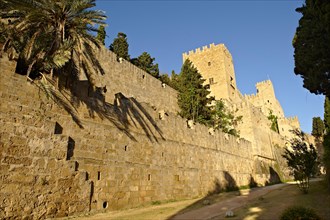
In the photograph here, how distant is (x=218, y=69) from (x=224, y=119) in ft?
63.1

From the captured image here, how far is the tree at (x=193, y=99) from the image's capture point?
89.6 feet

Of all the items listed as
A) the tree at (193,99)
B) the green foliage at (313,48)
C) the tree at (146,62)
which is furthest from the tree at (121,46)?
the green foliage at (313,48)

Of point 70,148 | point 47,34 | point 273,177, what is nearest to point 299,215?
point 70,148

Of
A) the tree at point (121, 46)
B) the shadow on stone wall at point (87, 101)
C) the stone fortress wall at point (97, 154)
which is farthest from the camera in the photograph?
the tree at point (121, 46)

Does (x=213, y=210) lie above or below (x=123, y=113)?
below

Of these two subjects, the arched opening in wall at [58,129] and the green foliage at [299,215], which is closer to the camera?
the green foliage at [299,215]

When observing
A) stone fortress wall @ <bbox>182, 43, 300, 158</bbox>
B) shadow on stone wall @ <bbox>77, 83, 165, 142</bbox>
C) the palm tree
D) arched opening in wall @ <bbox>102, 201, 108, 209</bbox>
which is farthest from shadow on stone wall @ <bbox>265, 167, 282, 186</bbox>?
the palm tree

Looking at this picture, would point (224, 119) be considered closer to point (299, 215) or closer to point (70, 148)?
point (70, 148)

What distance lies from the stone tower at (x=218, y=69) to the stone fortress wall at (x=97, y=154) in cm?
2487

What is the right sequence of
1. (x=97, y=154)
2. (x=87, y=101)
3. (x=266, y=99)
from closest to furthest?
(x=97, y=154) < (x=87, y=101) < (x=266, y=99)

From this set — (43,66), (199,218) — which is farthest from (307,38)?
(43,66)

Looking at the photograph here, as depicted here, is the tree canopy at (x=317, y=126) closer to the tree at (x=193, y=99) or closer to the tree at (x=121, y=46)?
the tree at (x=193, y=99)

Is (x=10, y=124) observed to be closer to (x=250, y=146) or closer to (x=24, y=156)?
(x=24, y=156)

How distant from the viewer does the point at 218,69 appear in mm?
45844
